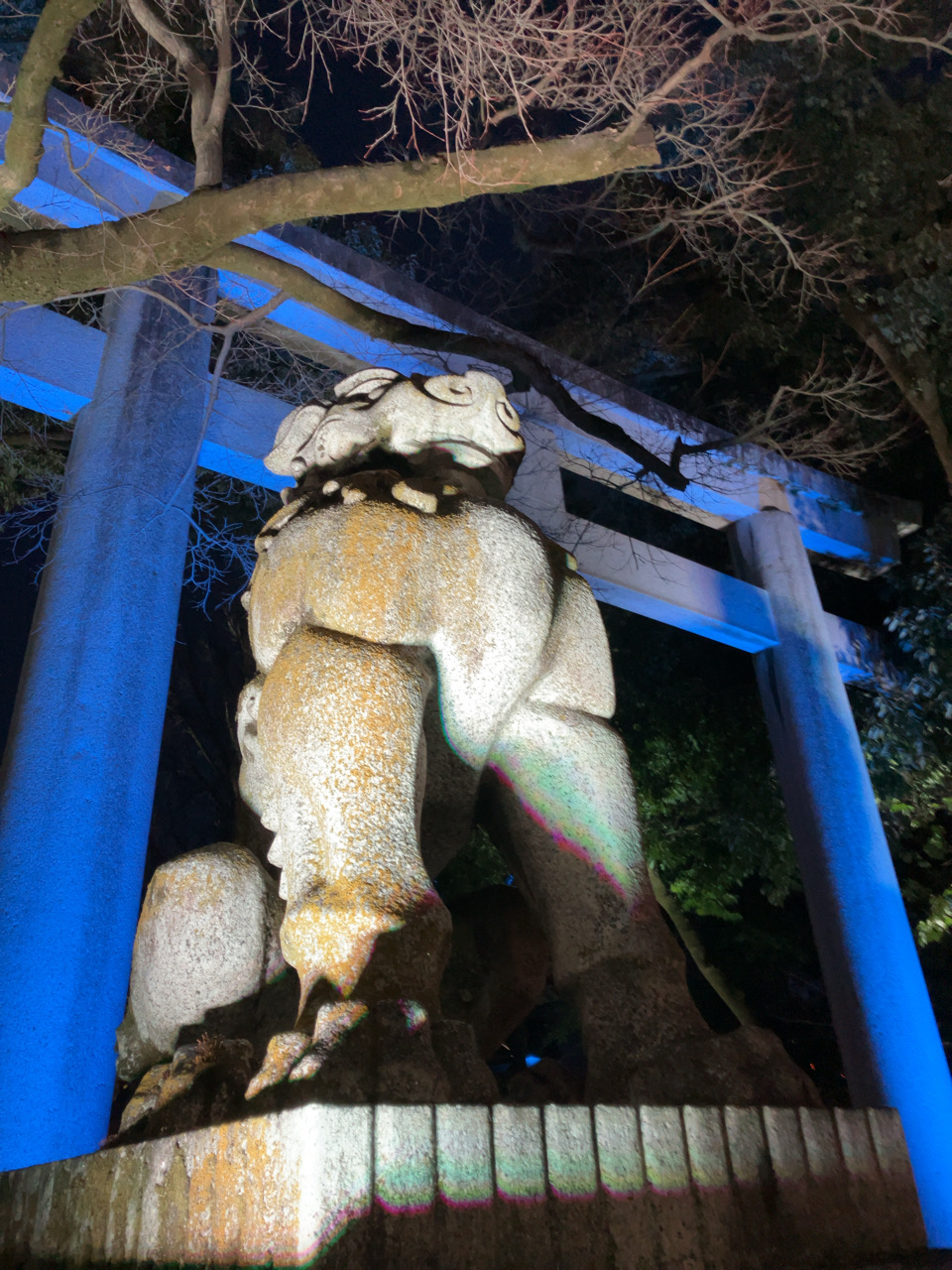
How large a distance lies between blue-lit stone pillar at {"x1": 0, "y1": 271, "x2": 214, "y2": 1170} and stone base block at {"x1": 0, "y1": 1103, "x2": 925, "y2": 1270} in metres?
1.70

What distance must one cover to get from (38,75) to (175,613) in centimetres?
214

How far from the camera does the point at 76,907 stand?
324 centimetres

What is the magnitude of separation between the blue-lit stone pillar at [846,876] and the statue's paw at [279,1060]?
13.4 feet

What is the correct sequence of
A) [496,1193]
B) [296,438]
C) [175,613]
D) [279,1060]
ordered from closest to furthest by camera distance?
[496,1193]
[279,1060]
[296,438]
[175,613]

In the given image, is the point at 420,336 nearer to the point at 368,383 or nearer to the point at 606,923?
the point at 368,383

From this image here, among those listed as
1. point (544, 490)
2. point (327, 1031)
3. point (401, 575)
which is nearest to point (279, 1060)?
point (327, 1031)

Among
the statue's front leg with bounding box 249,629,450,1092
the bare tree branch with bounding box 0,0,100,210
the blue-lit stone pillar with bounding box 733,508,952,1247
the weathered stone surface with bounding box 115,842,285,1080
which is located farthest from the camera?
the blue-lit stone pillar with bounding box 733,508,952,1247

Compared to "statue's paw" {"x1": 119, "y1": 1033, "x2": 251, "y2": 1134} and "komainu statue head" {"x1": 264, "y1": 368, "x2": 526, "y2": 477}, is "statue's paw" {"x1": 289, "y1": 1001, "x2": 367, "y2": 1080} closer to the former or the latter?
"statue's paw" {"x1": 119, "y1": 1033, "x2": 251, "y2": 1134}

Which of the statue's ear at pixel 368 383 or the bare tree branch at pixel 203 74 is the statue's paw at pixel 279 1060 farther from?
the bare tree branch at pixel 203 74

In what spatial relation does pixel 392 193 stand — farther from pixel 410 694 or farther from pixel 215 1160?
pixel 215 1160

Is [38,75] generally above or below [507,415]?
above

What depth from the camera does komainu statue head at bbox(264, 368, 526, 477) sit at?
2.15 m

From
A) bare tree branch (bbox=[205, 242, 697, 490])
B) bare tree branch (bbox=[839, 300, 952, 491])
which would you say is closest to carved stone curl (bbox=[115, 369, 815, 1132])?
bare tree branch (bbox=[205, 242, 697, 490])

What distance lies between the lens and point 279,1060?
127 centimetres
